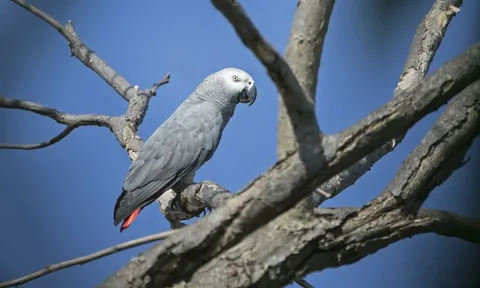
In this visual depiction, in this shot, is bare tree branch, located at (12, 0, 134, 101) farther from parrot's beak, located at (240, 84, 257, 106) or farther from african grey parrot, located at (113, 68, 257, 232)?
parrot's beak, located at (240, 84, 257, 106)

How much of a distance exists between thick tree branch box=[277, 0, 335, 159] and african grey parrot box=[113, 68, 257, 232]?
38.7 inches

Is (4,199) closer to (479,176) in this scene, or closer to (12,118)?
(12,118)

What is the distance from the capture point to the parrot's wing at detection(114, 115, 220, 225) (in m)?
1.61

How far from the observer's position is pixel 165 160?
1691 mm

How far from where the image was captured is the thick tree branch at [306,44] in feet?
2.31

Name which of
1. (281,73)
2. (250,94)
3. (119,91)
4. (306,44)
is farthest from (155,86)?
(281,73)

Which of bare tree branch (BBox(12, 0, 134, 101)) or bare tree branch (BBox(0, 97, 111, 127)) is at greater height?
bare tree branch (BBox(12, 0, 134, 101))

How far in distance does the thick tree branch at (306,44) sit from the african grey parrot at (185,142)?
0.98 m

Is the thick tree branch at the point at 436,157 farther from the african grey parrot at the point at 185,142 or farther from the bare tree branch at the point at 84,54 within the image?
the bare tree branch at the point at 84,54

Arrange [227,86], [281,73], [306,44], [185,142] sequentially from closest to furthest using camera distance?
[281,73], [306,44], [185,142], [227,86]

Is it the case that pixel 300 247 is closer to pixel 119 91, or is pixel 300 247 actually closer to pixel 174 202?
pixel 174 202

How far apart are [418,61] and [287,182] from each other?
37.9 inches

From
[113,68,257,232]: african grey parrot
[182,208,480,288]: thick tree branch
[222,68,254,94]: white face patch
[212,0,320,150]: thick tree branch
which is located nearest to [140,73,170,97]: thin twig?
[113,68,257,232]: african grey parrot

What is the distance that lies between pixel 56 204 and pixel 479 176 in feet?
4.43
